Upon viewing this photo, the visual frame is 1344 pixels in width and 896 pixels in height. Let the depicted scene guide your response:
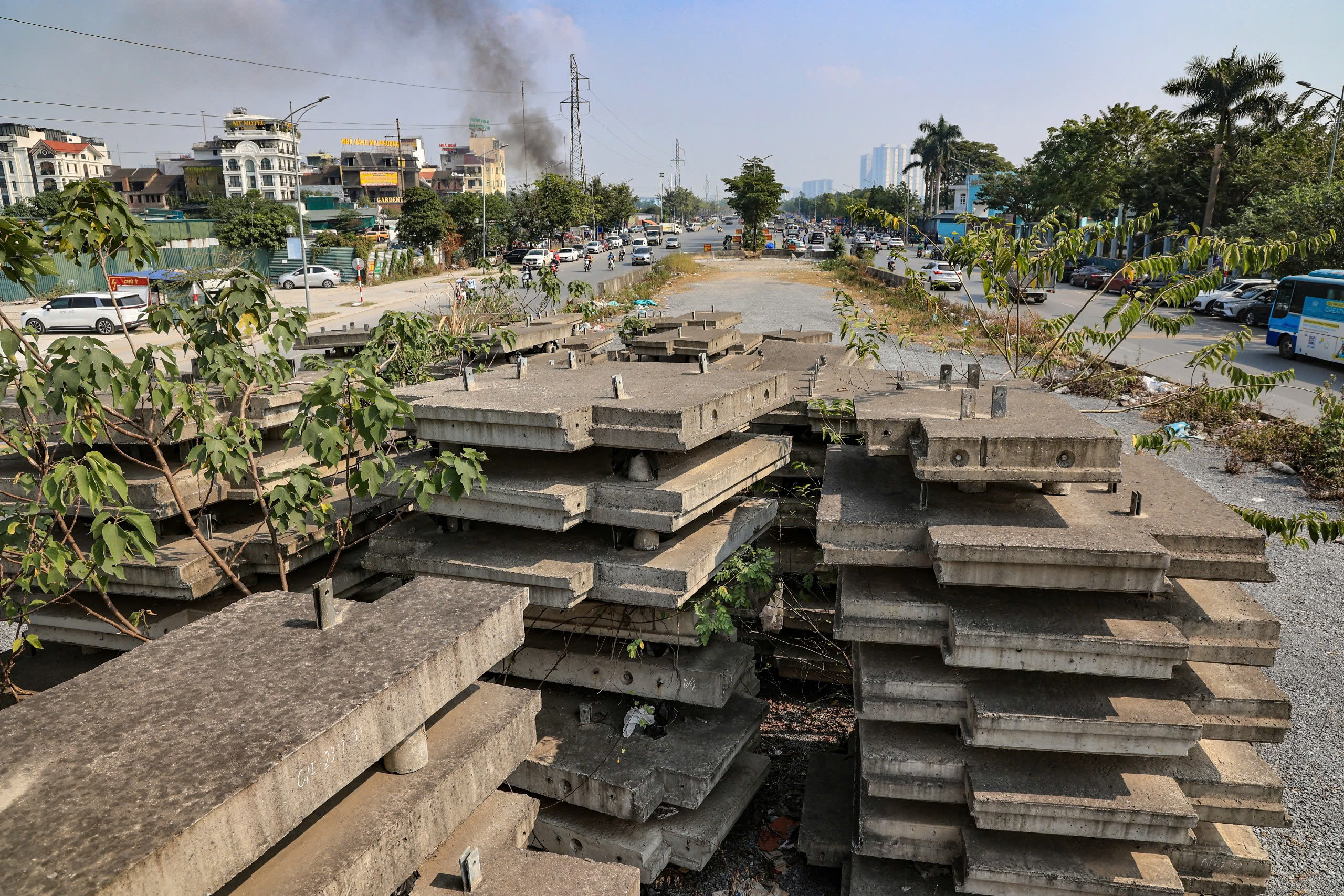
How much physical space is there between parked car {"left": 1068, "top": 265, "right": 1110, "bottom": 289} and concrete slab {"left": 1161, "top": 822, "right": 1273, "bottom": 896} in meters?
36.9

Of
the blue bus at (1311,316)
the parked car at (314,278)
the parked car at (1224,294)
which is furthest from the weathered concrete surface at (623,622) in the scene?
the parked car at (314,278)

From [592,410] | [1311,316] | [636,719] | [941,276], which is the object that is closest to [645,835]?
[636,719]

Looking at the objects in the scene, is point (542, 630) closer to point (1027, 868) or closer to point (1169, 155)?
point (1027, 868)

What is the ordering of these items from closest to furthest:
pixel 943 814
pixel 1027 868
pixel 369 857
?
pixel 369 857, pixel 1027 868, pixel 943 814

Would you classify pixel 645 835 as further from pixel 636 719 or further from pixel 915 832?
pixel 915 832

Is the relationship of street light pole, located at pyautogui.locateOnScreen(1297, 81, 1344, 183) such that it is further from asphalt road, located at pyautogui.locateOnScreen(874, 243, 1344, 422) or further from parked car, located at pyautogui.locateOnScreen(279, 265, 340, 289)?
parked car, located at pyautogui.locateOnScreen(279, 265, 340, 289)

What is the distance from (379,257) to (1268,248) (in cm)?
4699

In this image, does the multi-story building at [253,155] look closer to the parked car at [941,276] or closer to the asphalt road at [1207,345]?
the parked car at [941,276]

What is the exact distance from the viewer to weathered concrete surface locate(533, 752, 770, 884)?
4547 millimetres

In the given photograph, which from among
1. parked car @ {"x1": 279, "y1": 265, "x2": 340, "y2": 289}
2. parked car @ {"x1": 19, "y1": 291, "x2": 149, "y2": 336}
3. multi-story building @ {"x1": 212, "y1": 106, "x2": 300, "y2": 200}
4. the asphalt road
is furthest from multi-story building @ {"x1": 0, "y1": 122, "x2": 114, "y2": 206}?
the asphalt road

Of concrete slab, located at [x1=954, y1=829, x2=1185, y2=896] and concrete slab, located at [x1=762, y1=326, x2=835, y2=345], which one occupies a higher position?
concrete slab, located at [x1=762, y1=326, x2=835, y2=345]

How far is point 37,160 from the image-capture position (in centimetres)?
9619

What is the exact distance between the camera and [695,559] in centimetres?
439

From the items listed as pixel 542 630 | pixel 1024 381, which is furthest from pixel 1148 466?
pixel 542 630
